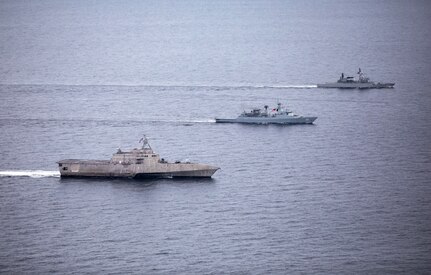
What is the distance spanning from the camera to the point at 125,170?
461 ft

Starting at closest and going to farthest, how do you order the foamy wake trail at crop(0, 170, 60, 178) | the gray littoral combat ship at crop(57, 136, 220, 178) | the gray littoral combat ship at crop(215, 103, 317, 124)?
the gray littoral combat ship at crop(57, 136, 220, 178) → the foamy wake trail at crop(0, 170, 60, 178) → the gray littoral combat ship at crop(215, 103, 317, 124)

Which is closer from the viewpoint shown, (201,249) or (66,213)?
(201,249)

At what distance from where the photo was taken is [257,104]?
19650 centimetres

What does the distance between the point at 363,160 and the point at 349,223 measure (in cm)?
3047

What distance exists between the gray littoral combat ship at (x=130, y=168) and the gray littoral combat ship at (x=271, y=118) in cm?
3908

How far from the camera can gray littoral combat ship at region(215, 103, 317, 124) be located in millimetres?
179000

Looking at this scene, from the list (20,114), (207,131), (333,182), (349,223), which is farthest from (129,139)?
(349,223)

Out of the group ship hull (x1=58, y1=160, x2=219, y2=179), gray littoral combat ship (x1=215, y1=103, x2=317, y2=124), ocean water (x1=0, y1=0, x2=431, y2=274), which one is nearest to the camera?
ocean water (x1=0, y1=0, x2=431, y2=274)

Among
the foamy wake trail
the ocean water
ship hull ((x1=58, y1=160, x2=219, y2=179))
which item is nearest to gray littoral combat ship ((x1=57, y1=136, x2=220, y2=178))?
ship hull ((x1=58, y1=160, x2=219, y2=179))

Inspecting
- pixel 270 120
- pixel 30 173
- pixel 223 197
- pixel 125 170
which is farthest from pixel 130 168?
pixel 270 120

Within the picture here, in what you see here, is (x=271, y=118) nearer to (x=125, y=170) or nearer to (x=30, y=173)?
(x=125, y=170)

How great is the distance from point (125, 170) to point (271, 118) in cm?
4581

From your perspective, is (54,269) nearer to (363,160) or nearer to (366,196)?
(366,196)

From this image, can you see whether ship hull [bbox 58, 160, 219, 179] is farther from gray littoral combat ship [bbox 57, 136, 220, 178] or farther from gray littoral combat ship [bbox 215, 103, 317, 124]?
gray littoral combat ship [bbox 215, 103, 317, 124]
